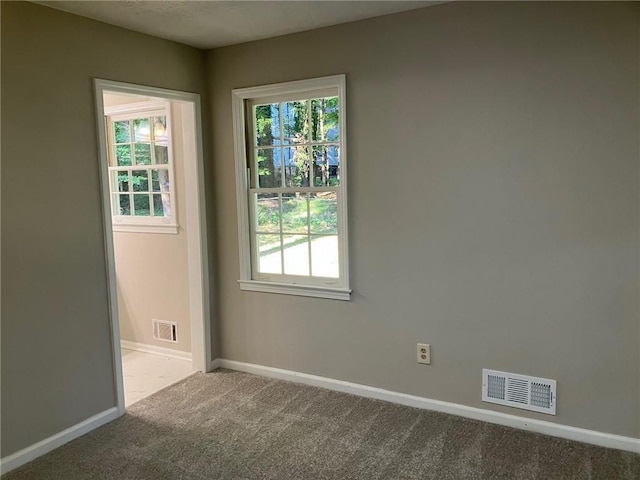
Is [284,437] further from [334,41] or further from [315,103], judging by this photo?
[334,41]

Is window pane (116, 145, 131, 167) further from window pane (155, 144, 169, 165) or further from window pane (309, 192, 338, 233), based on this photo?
window pane (309, 192, 338, 233)

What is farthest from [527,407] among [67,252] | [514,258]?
[67,252]

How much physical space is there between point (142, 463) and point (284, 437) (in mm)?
759

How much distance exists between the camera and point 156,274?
163 inches

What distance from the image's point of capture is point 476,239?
9.16ft

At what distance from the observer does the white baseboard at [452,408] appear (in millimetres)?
2582

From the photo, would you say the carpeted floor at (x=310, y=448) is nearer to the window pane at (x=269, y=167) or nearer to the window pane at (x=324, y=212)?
the window pane at (x=324, y=212)

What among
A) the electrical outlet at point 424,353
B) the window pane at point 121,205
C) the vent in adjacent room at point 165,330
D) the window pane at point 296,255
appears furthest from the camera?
the window pane at point 121,205

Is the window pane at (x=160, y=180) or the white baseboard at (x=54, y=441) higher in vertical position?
the window pane at (x=160, y=180)

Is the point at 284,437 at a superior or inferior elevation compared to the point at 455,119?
inferior

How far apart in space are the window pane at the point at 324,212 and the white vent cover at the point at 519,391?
4.30 ft

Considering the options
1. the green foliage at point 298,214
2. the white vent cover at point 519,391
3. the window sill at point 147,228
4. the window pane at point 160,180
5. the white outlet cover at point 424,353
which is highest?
the window pane at point 160,180

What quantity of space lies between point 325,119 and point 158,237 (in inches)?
71.2

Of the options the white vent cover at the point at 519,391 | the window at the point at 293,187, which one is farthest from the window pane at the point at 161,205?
the white vent cover at the point at 519,391
